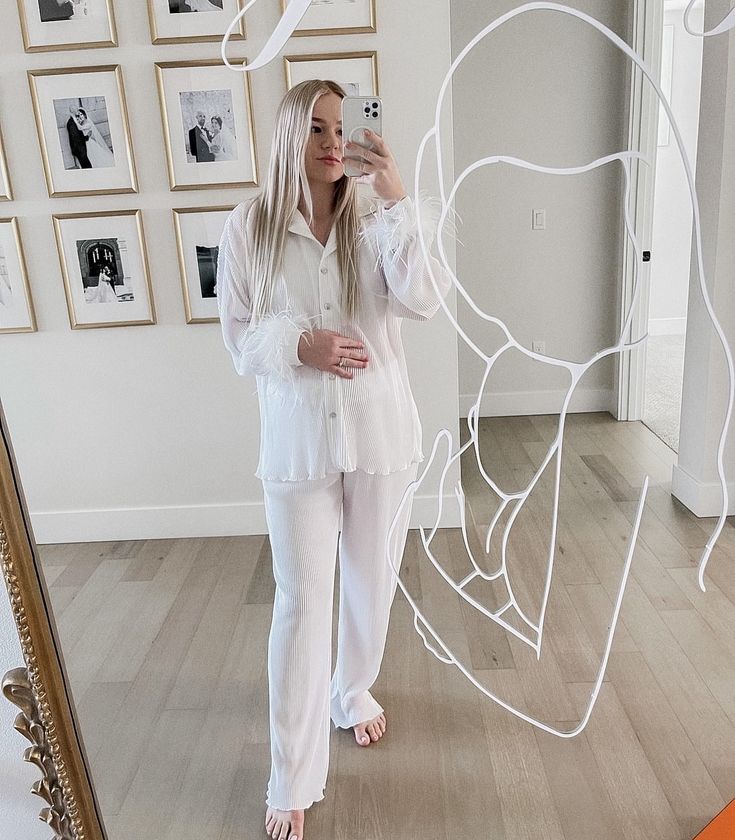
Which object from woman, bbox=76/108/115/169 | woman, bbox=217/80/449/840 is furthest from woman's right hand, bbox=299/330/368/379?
woman, bbox=76/108/115/169

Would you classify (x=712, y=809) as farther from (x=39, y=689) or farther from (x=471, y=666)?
(x=39, y=689)

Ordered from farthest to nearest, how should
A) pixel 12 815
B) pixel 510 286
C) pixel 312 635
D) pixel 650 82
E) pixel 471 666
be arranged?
pixel 471 666
pixel 312 635
pixel 12 815
pixel 510 286
pixel 650 82

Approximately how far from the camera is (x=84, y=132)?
2.81ft

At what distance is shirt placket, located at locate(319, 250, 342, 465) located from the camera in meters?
0.91

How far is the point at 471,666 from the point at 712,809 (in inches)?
17.2

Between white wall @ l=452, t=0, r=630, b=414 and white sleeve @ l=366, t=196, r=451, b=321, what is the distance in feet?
0.15

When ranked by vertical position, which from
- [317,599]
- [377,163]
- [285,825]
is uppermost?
[377,163]

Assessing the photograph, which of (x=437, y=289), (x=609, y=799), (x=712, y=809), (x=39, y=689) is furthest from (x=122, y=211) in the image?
(x=712, y=809)

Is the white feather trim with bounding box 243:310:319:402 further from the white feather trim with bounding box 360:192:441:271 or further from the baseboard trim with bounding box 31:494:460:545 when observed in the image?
the baseboard trim with bounding box 31:494:460:545

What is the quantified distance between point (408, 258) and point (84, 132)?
412mm

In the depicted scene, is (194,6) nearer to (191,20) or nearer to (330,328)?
(191,20)

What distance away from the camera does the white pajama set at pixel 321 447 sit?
2.97 feet

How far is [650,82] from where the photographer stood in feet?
2.48

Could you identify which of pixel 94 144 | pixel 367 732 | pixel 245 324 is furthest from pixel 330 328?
pixel 367 732
